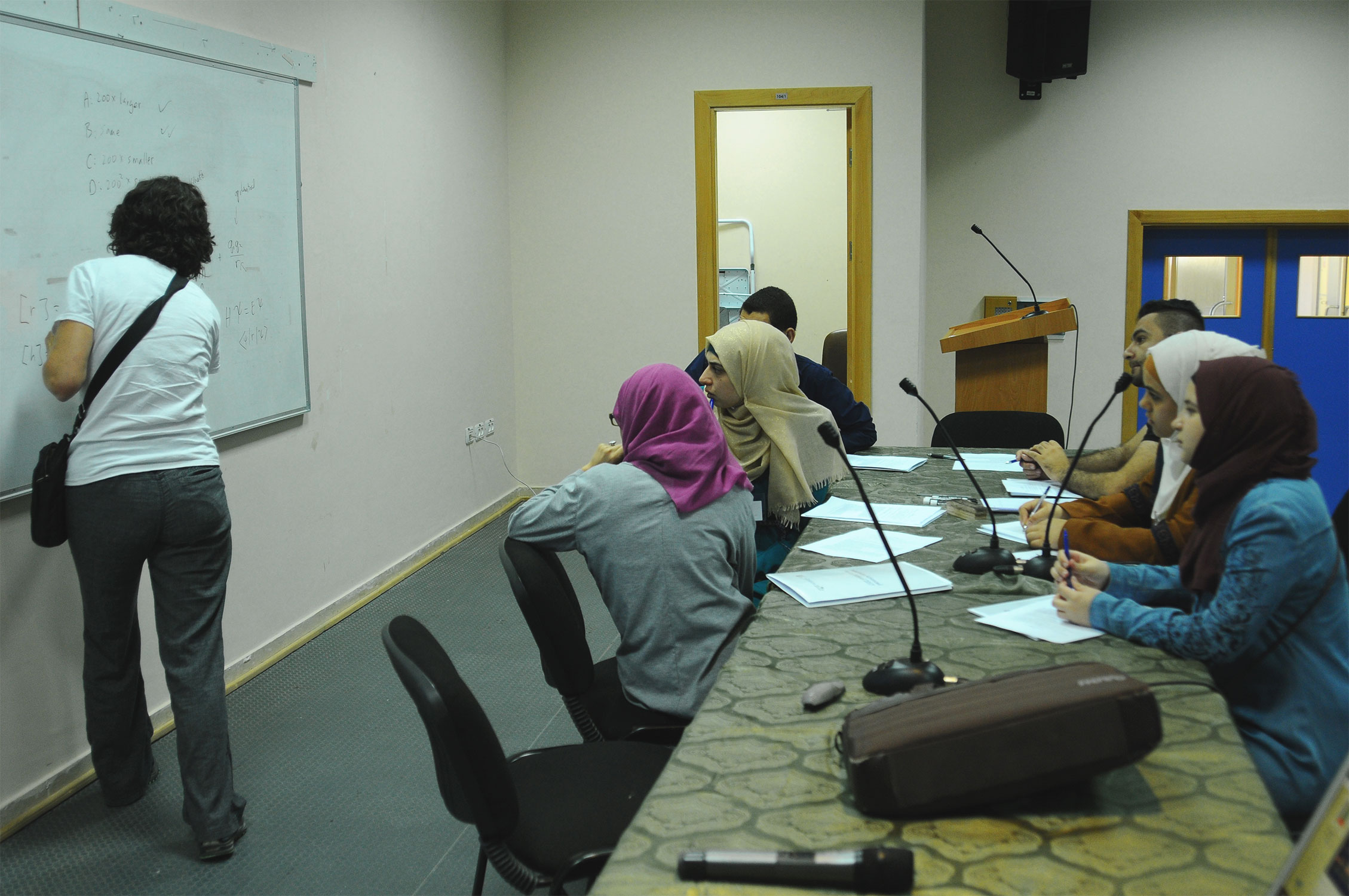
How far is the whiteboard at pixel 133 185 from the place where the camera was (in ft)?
7.95

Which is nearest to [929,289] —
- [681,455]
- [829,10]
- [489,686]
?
[829,10]

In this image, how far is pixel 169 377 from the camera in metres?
2.33

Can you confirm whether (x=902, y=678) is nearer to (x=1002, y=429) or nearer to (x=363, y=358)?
→ (x=1002, y=429)

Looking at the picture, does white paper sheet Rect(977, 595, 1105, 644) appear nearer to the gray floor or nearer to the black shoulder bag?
the gray floor

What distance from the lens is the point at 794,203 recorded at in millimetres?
7176

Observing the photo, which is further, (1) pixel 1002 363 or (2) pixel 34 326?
(1) pixel 1002 363

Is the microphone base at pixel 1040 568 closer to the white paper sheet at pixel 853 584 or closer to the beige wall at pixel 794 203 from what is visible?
the white paper sheet at pixel 853 584

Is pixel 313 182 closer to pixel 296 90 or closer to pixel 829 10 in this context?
pixel 296 90

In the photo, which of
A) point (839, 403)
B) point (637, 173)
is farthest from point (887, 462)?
point (637, 173)

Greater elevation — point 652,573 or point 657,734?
point 652,573

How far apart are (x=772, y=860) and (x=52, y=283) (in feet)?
7.78

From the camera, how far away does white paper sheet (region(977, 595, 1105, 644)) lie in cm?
172

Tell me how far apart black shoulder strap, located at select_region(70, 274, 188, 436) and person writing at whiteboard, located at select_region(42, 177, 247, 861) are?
12 millimetres

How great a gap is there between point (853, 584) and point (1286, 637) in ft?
2.54
